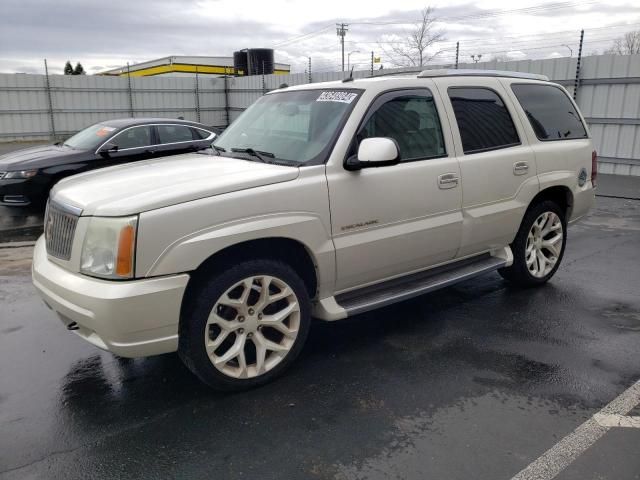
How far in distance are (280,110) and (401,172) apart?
1151mm

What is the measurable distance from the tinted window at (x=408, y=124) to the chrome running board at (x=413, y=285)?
3.07 feet

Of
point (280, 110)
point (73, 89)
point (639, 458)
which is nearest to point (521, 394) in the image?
point (639, 458)

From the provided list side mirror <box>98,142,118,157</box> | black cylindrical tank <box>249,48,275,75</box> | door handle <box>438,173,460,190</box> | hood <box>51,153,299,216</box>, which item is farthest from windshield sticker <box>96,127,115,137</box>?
black cylindrical tank <box>249,48,275,75</box>

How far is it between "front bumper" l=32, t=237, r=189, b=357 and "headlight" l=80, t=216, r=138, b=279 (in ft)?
0.20

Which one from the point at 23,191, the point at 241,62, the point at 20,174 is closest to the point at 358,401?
the point at 23,191

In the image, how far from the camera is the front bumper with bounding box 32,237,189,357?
9.46 feet

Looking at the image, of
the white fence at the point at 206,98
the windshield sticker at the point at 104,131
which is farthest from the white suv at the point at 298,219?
the white fence at the point at 206,98

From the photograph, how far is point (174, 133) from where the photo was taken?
9.92 m

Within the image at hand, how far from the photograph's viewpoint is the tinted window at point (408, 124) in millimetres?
3914

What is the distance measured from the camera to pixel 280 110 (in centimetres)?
438

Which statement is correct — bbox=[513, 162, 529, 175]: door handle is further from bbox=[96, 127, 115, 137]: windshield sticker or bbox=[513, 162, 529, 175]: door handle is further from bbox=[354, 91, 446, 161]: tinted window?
bbox=[96, 127, 115, 137]: windshield sticker

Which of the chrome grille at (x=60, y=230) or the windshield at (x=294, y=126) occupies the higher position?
the windshield at (x=294, y=126)

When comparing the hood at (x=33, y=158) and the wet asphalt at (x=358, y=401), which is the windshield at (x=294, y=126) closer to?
the wet asphalt at (x=358, y=401)

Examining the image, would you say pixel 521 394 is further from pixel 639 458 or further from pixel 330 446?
pixel 330 446
